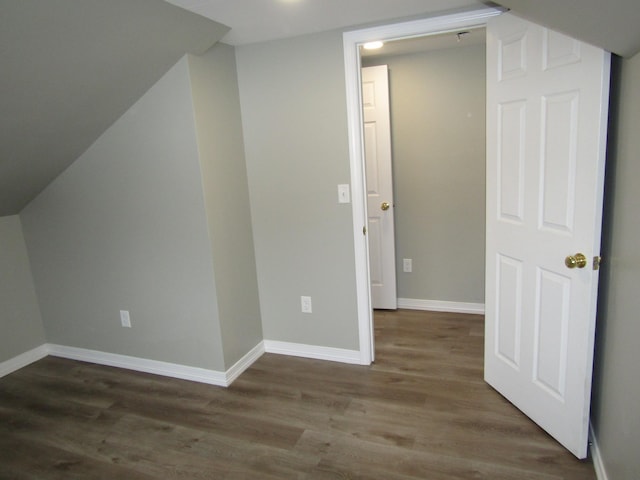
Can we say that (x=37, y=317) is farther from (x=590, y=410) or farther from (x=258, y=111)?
(x=590, y=410)

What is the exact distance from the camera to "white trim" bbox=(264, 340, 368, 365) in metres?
2.88

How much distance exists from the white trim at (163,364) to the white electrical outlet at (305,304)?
43 cm

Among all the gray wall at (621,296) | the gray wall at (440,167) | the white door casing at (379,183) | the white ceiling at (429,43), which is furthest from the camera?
the white door casing at (379,183)

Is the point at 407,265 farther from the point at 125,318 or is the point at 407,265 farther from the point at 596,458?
the point at 125,318

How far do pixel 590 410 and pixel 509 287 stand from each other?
2.13 ft

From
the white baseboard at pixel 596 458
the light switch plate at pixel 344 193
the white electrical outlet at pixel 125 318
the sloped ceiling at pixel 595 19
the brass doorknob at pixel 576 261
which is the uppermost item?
the sloped ceiling at pixel 595 19

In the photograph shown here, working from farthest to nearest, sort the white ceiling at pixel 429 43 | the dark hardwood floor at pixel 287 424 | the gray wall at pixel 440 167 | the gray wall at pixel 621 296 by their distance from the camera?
the gray wall at pixel 440 167 < the white ceiling at pixel 429 43 < the dark hardwood floor at pixel 287 424 < the gray wall at pixel 621 296

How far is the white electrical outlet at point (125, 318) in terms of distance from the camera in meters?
2.93

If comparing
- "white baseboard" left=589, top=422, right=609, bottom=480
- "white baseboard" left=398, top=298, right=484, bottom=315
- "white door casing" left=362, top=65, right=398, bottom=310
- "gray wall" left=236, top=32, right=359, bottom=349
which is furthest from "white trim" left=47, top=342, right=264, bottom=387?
"white baseboard" left=589, top=422, right=609, bottom=480

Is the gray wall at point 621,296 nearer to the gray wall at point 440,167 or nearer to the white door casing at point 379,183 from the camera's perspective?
the gray wall at point 440,167

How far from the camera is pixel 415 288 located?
148 inches

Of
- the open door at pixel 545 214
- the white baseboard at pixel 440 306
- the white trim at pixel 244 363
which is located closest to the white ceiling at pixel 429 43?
the open door at pixel 545 214

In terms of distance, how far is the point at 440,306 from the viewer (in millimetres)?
3682

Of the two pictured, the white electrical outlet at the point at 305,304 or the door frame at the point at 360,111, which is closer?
the door frame at the point at 360,111
